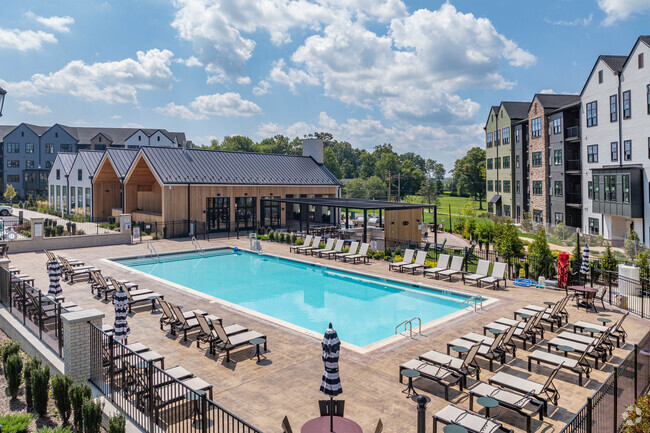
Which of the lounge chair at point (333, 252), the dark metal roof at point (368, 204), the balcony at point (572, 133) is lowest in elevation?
the lounge chair at point (333, 252)

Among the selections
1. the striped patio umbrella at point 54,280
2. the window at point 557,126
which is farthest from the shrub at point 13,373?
the window at point 557,126

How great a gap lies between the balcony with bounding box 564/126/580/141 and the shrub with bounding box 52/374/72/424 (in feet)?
138

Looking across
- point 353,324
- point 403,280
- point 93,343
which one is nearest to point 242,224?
point 403,280

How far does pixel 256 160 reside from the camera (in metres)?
41.5

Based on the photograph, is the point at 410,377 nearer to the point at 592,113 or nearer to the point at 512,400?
the point at 512,400

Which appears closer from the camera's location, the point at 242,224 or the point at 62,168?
the point at 242,224

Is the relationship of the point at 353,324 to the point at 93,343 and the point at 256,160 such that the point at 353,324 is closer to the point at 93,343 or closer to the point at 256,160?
the point at 93,343

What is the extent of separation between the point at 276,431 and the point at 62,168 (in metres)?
50.7

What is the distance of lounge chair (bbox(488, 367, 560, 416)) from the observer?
787 centimetres

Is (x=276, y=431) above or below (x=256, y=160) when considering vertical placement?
below

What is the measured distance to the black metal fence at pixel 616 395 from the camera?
21.1 ft

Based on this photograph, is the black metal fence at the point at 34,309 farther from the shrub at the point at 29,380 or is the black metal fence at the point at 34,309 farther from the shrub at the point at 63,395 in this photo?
the shrub at the point at 63,395

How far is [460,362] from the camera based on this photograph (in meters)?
9.17

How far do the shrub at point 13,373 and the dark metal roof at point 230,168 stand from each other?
25.6 m
